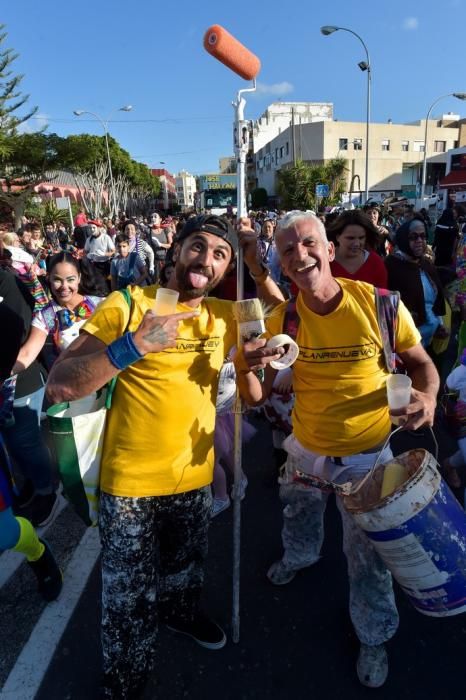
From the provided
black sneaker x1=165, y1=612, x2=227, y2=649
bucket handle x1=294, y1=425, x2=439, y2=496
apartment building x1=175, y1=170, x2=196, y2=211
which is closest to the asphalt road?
black sneaker x1=165, y1=612, x2=227, y2=649

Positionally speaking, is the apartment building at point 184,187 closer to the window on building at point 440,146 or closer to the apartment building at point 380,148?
the apartment building at point 380,148

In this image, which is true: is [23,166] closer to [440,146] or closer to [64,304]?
[64,304]

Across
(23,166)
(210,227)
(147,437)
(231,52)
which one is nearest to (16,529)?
(147,437)

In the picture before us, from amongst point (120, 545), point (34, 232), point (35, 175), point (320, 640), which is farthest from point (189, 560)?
point (35, 175)

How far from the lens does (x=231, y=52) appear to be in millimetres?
1915

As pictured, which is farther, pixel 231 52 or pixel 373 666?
pixel 373 666

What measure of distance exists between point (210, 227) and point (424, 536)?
1.45 metres

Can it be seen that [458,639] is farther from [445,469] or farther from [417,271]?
[417,271]

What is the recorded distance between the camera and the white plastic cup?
1.57 metres

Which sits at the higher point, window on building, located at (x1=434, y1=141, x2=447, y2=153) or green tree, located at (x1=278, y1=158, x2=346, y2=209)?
window on building, located at (x1=434, y1=141, x2=447, y2=153)

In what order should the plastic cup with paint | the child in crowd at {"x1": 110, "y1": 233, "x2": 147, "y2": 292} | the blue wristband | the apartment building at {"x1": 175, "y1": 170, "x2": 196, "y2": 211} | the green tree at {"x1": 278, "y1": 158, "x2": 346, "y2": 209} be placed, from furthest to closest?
1. the apartment building at {"x1": 175, "y1": 170, "x2": 196, "y2": 211}
2. the green tree at {"x1": 278, "y1": 158, "x2": 346, "y2": 209}
3. the child in crowd at {"x1": 110, "y1": 233, "x2": 147, "y2": 292}
4. the plastic cup with paint
5. the blue wristband

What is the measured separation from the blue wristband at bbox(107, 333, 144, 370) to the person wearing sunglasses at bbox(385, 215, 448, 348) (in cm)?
315

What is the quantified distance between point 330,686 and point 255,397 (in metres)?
1.39

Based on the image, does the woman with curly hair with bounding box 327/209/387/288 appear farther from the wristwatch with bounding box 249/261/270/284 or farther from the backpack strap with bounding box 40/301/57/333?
the backpack strap with bounding box 40/301/57/333
